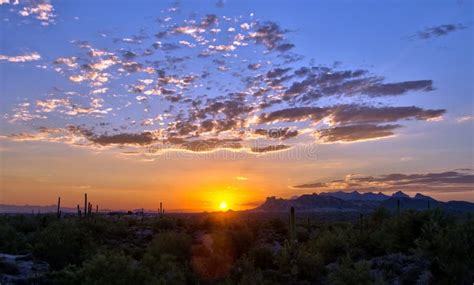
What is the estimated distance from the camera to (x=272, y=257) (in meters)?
26.0

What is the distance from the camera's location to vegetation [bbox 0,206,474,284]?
17419 mm

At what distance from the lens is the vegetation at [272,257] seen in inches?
686

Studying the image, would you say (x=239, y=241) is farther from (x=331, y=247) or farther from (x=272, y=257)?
(x=272, y=257)

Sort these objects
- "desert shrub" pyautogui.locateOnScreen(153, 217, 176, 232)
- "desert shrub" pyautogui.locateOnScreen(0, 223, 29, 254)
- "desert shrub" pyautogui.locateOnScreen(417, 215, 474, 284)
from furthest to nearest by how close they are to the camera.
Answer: "desert shrub" pyautogui.locateOnScreen(153, 217, 176, 232)
"desert shrub" pyautogui.locateOnScreen(0, 223, 29, 254)
"desert shrub" pyautogui.locateOnScreen(417, 215, 474, 284)

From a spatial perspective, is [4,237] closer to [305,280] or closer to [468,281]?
[305,280]

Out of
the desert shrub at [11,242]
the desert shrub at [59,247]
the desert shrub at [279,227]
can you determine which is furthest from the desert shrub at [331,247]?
the desert shrub at [11,242]

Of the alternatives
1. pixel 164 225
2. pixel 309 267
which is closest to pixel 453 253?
pixel 309 267

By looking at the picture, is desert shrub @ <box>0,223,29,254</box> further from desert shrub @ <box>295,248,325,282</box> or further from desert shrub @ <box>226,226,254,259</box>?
desert shrub @ <box>295,248,325,282</box>

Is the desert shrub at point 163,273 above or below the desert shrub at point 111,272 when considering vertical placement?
below

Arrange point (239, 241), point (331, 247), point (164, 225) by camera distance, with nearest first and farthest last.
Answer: point (331, 247) < point (239, 241) < point (164, 225)

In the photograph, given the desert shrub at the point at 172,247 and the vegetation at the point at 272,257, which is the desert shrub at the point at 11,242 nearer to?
the vegetation at the point at 272,257

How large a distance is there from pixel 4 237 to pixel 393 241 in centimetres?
2357

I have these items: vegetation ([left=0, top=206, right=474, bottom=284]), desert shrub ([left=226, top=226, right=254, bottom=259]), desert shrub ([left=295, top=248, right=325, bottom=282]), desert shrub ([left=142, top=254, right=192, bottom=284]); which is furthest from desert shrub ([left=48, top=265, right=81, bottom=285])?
desert shrub ([left=226, top=226, right=254, bottom=259])

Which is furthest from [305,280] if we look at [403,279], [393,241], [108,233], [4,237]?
[108,233]
